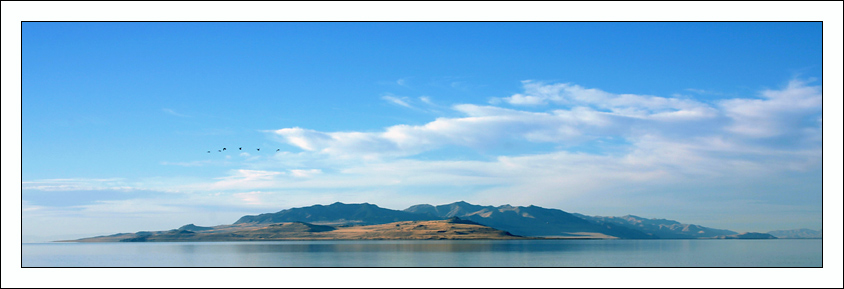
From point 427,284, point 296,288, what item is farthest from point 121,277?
point 427,284

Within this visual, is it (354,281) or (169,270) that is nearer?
(354,281)

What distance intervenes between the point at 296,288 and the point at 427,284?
9.86 metres

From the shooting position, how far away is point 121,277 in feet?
169

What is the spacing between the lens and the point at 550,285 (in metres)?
44.8

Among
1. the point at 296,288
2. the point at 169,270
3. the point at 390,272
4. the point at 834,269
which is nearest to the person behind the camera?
the point at 296,288

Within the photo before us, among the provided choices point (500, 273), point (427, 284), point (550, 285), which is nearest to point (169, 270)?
point (427, 284)

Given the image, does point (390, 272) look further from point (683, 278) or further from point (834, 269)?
point (834, 269)

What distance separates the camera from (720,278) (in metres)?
48.8

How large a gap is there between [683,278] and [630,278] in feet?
14.2

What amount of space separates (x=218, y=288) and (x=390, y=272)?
1449 centimetres

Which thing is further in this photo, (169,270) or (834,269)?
(169,270)

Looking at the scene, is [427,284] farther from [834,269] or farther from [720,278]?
[834,269]

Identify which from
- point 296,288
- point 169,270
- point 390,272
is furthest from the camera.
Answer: point 169,270

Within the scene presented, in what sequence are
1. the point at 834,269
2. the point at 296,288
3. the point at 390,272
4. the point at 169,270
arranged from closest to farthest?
the point at 296,288 → the point at 834,269 → the point at 390,272 → the point at 169,270
